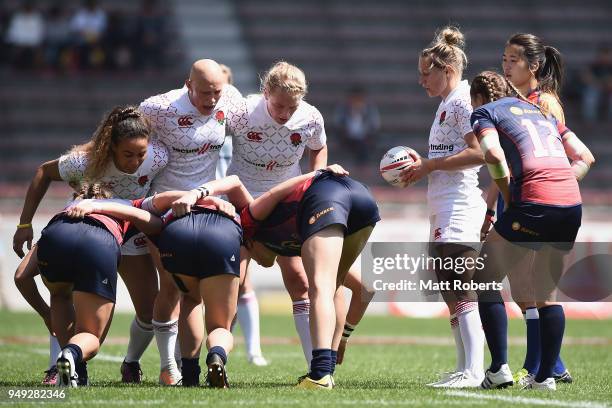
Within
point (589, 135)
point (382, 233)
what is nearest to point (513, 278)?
point (382, 233)

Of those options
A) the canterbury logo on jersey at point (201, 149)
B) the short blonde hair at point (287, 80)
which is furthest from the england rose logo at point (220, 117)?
the short blonde hair at point (287, 80)

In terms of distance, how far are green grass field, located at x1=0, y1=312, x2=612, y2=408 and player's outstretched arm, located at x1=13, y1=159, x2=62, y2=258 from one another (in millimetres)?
942

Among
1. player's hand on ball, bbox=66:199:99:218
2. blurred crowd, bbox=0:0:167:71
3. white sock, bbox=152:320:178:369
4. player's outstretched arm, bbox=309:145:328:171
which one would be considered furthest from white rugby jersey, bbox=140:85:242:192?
blurred crowd, bbox=0:0:167:71

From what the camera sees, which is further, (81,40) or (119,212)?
(81,40)

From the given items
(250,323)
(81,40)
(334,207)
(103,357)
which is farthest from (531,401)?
(81,40)

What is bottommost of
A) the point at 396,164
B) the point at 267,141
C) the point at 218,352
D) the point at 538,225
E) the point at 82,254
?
the point at 218,352

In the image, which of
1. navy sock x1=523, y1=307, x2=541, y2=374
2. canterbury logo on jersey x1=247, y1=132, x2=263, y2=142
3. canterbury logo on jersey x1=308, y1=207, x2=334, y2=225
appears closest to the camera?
canterbury logo on jersey x1=308, y1=207, x2=334, y2=225

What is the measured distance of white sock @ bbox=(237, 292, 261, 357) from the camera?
31.2ft

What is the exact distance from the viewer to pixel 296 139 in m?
7.65

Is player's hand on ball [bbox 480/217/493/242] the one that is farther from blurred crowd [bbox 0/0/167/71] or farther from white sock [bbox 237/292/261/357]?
blurred crowd [bbox 0/0/167/71]

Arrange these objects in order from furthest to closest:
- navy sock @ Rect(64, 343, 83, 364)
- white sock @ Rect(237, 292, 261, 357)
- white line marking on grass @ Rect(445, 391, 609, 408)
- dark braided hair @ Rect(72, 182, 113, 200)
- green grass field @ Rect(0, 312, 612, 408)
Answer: white sock @ Rect(237, 292, 261, 357) < dark braided hair @ Rect(72, 182, 113, 200) < navy sock @ Rect(64, 343, 83, 364) < green grass field @ Rect(0, 312, 612, 408) < white line marking on grass @ Rect(445, 391, 609, 408)

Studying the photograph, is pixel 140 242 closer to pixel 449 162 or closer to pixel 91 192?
pixel 91 192

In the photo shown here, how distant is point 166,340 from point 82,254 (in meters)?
1.19

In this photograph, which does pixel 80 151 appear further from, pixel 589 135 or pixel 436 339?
pixel 589 135
